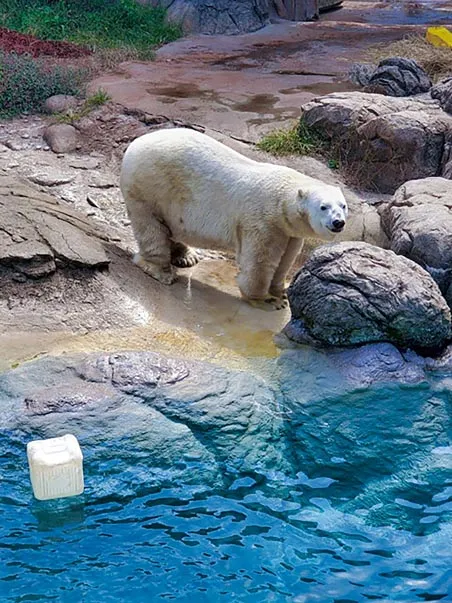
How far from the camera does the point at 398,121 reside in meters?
9.20

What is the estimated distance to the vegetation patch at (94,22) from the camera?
14.3 meters

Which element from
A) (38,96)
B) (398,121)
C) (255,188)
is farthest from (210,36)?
(255,188)

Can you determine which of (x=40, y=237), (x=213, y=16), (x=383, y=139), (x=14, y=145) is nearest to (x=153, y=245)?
(x=40, y=237)

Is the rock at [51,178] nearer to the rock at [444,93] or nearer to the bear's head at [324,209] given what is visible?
the bear's head at [324,209]

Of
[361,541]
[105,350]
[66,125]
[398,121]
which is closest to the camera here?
[361,541]

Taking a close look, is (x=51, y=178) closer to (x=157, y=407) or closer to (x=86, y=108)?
(x=86, y=108)

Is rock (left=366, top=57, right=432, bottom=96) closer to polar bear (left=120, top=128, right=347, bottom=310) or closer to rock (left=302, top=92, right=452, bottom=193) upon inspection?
rock (left=302, top=92, right=452, bottom=193)

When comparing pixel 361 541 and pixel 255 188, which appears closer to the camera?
pixel 361 541

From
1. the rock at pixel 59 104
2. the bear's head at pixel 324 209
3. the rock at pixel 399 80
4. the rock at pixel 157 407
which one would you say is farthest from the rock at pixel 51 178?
the rock at pixel 399 80

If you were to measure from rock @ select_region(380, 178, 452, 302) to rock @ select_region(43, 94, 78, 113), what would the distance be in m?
4.50

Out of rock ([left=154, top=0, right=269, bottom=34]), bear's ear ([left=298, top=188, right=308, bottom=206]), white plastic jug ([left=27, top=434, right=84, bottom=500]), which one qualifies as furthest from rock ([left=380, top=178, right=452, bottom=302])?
rock ([left=154, top=0, right=269, bottom=34])

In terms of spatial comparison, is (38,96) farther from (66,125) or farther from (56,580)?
(56,580)

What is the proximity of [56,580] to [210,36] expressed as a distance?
41.8ft

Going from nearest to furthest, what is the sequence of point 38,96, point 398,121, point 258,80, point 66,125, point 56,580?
point 56,580 < point 398,121 < point 66,125 < point 38,96 < point 258,80
